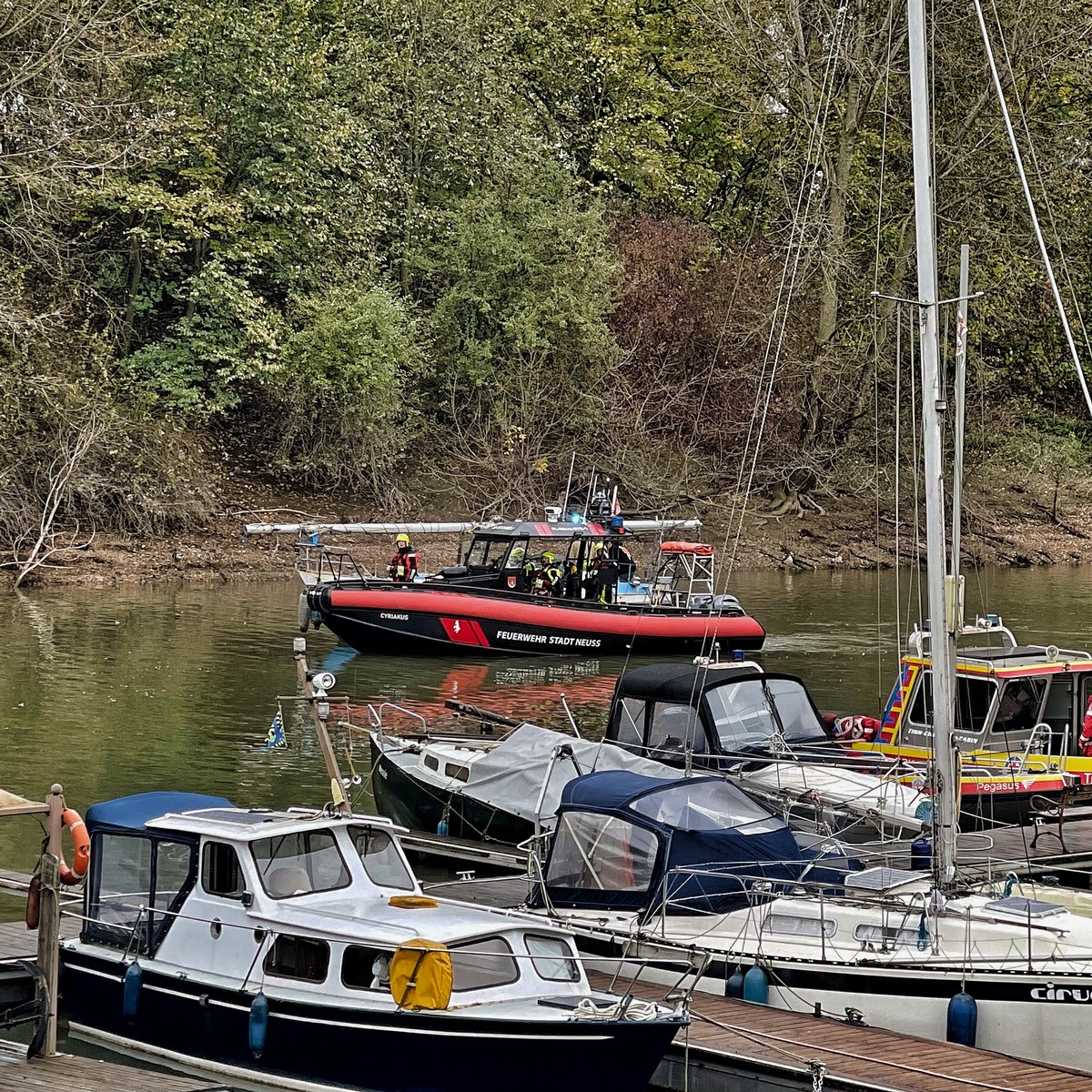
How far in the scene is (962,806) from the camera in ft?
70.1

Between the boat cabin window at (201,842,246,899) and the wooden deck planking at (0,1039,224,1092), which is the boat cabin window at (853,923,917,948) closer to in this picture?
the boat cabin window at (201,842,246,899)

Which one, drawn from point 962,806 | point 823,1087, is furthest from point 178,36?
point 823,1087

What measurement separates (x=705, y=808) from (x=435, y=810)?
252 inches

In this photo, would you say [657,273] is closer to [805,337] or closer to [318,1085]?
[805,337]

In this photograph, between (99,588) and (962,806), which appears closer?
(962,806)

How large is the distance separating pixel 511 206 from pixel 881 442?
15.5m

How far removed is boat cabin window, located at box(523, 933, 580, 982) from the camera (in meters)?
12.9

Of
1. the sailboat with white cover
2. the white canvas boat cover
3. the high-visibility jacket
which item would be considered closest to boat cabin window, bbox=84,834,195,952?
the sailboat with white cover

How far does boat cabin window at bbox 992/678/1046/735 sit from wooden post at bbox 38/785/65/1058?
13.3 meters

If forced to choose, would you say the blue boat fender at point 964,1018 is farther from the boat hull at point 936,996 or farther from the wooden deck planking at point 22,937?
the wooden deck planking at point 22,937

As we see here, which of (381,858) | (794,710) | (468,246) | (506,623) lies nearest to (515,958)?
(381,858)

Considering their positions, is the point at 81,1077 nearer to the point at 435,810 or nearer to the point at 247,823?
the point at 247,823

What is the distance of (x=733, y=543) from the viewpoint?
2267 inches

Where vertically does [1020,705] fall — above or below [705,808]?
above
